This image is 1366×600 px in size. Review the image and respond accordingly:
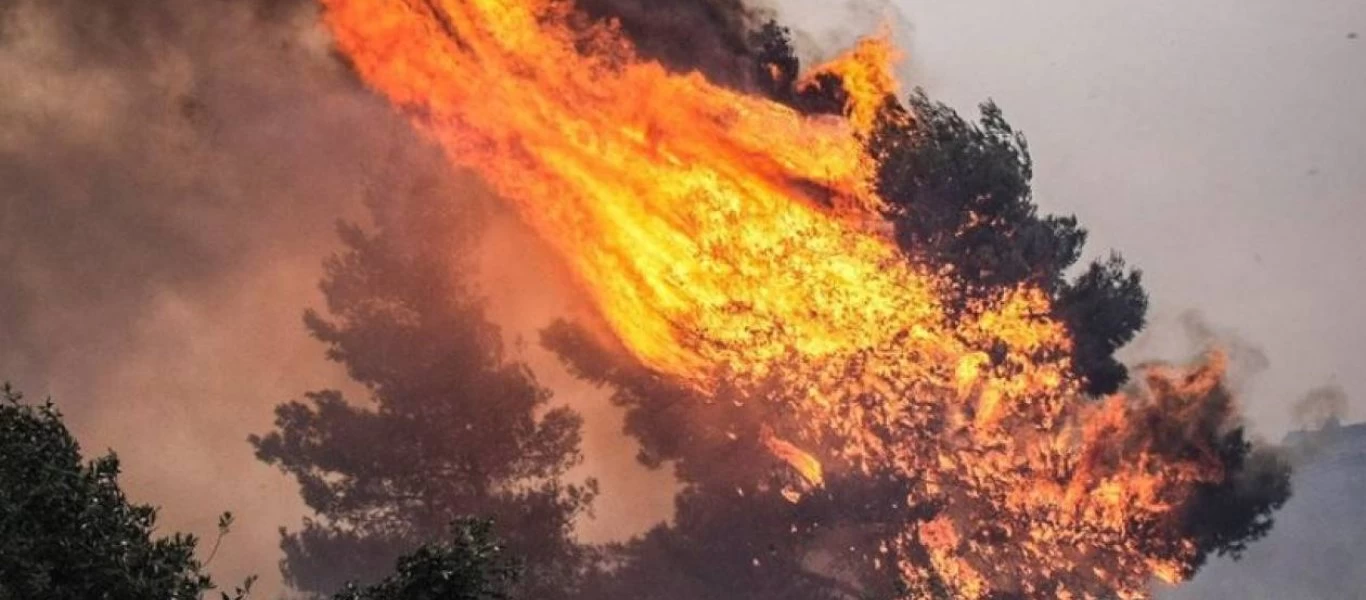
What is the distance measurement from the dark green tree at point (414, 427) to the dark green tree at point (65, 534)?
21.0 m

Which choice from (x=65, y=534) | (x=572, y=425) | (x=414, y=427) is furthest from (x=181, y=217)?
(x=65, y=534)

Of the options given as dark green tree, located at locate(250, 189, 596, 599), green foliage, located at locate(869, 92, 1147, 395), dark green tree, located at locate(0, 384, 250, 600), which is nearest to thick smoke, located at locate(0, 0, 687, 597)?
dark green tree, located at locate(250, 189, 596, 599)

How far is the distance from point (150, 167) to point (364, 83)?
24.8 feet

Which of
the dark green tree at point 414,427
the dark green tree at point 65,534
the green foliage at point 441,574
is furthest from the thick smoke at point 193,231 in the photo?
the green foliage at point 441,574

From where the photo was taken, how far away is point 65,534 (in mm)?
13125

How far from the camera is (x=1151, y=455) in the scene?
1369 inches

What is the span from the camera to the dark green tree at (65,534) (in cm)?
1267

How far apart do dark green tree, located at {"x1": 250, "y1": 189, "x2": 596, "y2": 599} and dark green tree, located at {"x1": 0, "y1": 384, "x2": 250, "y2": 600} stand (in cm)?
2099

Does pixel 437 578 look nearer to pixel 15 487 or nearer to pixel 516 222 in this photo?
pixel 15 487

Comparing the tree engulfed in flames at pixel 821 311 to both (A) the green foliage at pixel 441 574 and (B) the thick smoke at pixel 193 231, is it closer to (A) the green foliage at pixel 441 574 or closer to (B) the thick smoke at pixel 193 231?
(B) the thick smoke at pixel 193 231

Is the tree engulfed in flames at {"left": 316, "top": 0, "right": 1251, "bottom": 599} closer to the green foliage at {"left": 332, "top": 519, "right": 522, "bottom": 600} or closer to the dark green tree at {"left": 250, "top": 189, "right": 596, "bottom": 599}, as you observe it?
the dark green tree at {"left": 250, "top": 189, "right": 596, "bottom": 599}

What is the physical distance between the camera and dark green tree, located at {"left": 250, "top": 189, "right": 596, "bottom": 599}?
34.9 m

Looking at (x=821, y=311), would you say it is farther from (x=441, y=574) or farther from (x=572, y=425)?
(x=441, y=574)

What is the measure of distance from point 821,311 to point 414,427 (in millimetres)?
13483
